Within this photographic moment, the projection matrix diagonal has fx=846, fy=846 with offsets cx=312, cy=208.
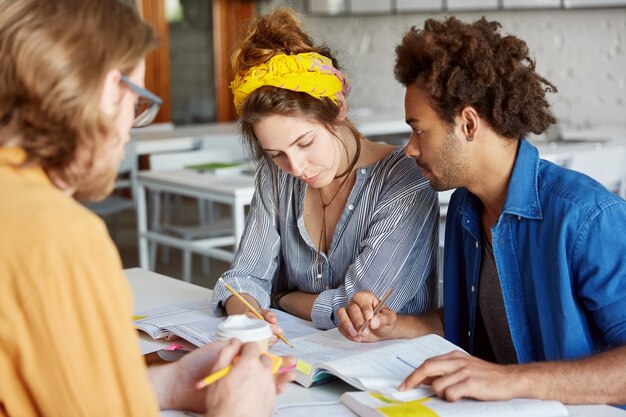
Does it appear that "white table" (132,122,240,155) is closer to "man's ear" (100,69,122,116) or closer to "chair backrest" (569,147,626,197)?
"chair backrest" (569,147,626,197)

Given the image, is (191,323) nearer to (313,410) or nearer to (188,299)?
(188,299)

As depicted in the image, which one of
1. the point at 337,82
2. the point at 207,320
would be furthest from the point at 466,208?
the point at 207,320

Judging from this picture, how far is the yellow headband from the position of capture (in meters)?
1.80

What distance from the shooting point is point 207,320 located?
6.00 feet

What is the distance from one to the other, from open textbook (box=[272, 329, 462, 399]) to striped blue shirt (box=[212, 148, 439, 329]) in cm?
18

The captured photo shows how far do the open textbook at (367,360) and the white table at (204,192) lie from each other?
1784 mm

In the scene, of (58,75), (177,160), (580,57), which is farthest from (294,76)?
(580,57)

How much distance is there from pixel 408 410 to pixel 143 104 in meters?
0.58

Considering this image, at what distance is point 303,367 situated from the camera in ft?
4.80

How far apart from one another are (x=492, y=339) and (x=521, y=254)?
0.24m

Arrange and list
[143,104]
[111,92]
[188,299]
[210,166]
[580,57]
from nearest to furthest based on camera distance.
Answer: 1. [111,92]
2. [143,104]
3. [188,299]
4. [210,166]
5. [580,57]

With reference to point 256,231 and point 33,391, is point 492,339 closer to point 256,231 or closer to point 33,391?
point 256,231

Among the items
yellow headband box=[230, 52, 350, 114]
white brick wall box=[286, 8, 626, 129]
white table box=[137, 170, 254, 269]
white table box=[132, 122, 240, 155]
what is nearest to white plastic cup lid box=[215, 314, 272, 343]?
yellow headband box=[230, 52, 350, 114]

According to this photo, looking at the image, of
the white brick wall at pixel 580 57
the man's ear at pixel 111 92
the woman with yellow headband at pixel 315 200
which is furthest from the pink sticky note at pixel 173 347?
the white brick wall at pixel 580 57
